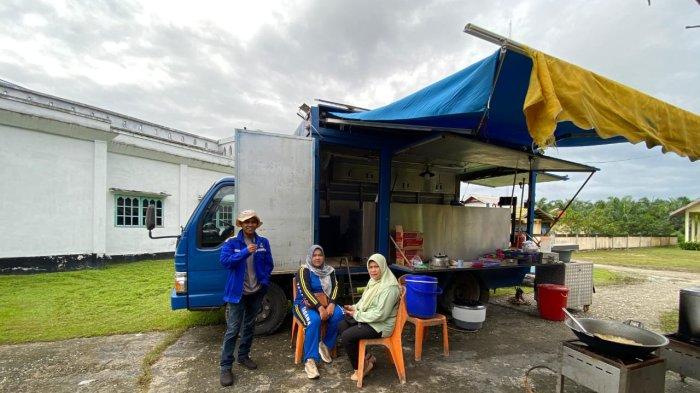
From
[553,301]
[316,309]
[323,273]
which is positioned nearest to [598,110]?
[323,273]

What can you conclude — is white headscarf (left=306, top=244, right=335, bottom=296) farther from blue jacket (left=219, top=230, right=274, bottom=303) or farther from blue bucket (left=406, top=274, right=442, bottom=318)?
blue bucket (left=406, top=274, right=442, bottom=318)

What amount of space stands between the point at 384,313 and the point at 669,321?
5.84 meters

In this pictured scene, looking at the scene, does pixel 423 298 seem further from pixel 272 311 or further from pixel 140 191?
pixel 140 191

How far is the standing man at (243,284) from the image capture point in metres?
3.24


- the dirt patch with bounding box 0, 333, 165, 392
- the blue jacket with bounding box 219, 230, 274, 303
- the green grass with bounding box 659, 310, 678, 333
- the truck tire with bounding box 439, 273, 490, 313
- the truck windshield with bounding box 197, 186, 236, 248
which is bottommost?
the green grass with bounding box 659, 310, 678, 333

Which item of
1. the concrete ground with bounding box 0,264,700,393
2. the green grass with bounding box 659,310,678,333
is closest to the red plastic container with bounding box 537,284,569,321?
the concrete ground with bounding box 0,264,700,393

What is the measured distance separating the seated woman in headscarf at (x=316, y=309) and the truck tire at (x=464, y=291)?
7.97 feet

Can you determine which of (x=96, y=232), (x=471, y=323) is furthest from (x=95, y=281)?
(x=471, y=323)

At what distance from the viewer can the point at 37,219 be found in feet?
27.6

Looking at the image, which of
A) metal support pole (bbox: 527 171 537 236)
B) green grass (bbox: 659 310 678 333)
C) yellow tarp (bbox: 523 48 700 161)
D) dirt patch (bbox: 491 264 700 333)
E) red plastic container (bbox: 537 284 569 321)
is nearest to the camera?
yellow tarp (bbox: 523 48 700 161)

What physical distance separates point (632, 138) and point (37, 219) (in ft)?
39.6

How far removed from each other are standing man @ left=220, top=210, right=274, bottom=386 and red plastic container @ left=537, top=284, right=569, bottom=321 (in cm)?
471

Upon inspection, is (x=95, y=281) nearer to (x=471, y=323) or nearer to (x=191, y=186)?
(x=191, y=186)

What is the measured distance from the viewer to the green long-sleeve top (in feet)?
10.5
